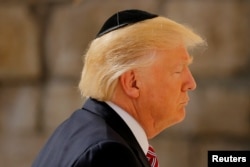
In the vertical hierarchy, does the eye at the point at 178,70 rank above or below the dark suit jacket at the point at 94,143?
above

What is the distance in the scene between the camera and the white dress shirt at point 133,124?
1.01m

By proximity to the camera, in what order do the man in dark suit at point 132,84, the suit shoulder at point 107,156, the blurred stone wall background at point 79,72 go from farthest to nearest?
the blurred stone wall background at point 79,72 → the man in dark suit at point 132,84 → the suit shoulder at point 107,156

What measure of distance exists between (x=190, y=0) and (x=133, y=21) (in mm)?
980

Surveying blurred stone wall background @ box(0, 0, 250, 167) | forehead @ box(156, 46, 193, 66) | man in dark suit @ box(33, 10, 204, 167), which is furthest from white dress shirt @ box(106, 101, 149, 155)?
blurred stone wall background @ box(0, 0, 250, 167)

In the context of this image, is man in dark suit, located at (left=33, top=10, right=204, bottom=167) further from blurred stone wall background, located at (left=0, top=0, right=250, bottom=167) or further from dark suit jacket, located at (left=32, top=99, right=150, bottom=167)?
blurred stone wall background, located at (left=0, top=0, right=250, bottom=167)

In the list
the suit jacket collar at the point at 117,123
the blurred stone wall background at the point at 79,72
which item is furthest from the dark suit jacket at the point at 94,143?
the blurred stone wall background at the point at 79,72

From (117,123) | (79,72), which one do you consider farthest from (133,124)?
(79,72)

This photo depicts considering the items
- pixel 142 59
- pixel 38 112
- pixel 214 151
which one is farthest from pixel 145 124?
pixel 38 112

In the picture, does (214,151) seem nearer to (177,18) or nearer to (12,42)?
(177,18)

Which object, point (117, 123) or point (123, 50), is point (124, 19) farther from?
point (117, 123)

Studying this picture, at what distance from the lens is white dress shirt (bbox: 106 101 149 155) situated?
1.01 metres

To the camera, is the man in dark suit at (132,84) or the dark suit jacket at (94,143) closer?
the dark suit jacket at (94,143)

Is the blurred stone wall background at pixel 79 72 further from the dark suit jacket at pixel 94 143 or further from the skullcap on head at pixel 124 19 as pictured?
the dark suit jacket at pixel 94 143

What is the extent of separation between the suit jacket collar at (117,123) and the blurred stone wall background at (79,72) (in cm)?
95
